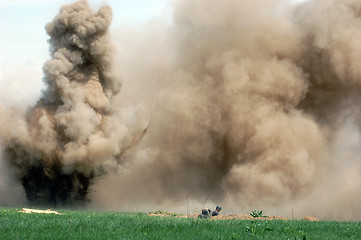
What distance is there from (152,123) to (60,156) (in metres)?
11.8

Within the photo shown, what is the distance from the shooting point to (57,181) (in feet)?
144

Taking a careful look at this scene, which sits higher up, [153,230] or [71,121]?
[71,121]

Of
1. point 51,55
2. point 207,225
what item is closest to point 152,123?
point 51,55

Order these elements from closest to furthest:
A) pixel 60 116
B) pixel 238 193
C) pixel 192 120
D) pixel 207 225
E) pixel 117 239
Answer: pixel 117 239
pixel 207 225
pixel 60 116
pixel 238 193
pixel 192 120

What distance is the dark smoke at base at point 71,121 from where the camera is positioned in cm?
4184

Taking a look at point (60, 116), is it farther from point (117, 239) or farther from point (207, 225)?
point (117, 239)

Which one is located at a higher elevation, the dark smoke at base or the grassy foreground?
the dark smoke at base

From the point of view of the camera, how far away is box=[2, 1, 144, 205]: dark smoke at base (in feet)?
137

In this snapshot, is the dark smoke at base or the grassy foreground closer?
the grassy foreground

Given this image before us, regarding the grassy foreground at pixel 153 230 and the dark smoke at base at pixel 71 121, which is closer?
the grassy foreground at pixel 153 230

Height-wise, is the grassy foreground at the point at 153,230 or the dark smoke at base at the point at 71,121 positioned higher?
the dark smoke at base at the point at 71,121

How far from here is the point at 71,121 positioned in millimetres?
41438

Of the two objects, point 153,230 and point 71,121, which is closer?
point 153,230

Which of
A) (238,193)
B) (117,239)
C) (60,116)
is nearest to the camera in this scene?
(117,239)
